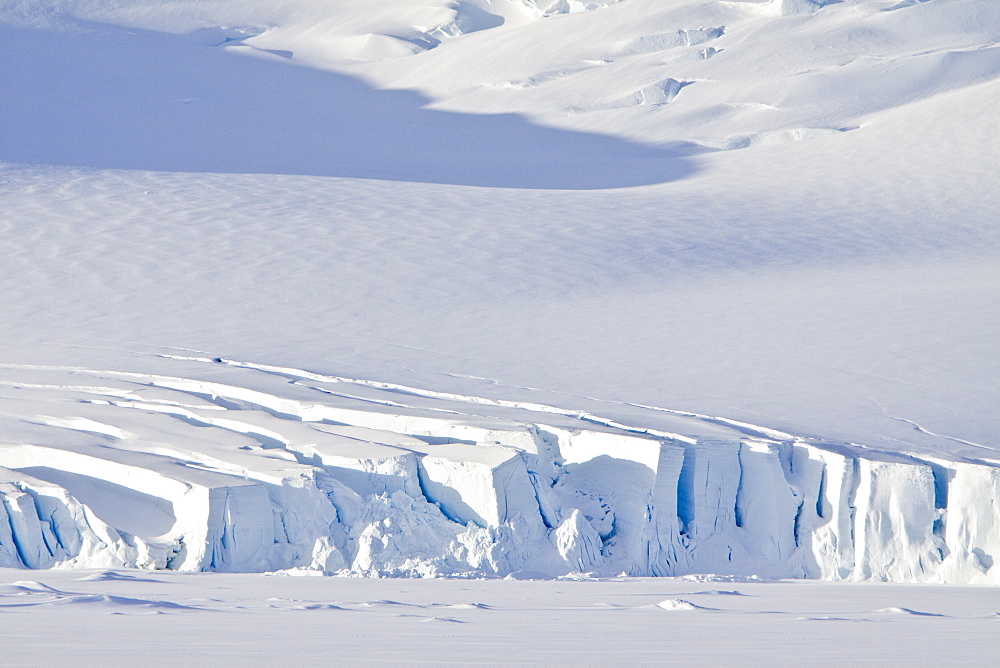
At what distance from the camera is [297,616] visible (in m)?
4.38

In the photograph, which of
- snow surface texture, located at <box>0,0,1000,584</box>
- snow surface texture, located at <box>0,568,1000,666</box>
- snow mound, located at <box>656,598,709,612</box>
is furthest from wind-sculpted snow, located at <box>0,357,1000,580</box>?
snow mound, located at <box>656,598,709,612</box>

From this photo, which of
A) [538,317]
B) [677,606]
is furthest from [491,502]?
[538,317]

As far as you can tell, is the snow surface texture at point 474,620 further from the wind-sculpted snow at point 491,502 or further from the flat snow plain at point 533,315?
the wind-sculpted snow at point 491,502

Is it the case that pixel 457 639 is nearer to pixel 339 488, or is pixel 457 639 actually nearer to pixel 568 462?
pixel 339 488

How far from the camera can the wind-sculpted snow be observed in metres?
5.81

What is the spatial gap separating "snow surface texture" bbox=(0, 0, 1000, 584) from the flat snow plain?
4cm

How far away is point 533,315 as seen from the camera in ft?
34.3

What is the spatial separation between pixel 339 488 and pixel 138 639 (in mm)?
2334

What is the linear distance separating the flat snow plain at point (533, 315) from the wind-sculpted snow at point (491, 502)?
0.08ft

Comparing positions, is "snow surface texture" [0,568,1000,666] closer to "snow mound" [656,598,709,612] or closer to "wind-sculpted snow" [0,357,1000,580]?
"snow mound" [656,598,709,612]

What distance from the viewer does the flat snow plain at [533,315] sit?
→ 17.8ft

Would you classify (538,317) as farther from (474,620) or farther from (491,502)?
(474,620)

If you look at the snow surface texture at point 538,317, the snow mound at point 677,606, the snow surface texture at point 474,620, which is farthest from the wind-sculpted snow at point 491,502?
the snow mound at point 677,606

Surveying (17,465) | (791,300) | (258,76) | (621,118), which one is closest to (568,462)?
(17,465)
